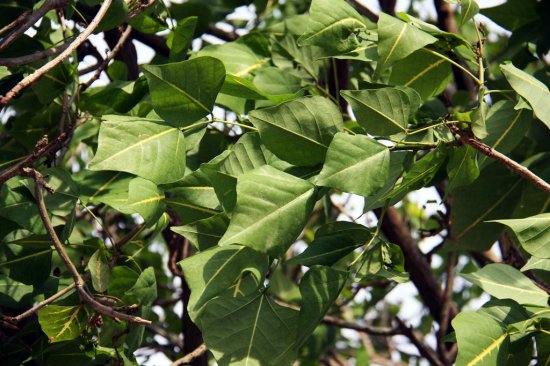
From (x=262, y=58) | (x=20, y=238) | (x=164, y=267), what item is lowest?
(x=164, y=267)

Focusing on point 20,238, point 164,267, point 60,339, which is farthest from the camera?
point 164,267

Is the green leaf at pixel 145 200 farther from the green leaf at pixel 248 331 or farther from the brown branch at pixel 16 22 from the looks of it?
the brown branch at pixel 16 22

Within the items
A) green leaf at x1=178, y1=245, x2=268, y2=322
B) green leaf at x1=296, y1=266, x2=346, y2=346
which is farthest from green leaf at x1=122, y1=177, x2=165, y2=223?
green leaf at x1=296, y1=266, x2=346, y2=346

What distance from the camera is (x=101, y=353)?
1.18 meters

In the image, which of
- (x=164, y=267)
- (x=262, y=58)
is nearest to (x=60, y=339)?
(x=262, y=58)

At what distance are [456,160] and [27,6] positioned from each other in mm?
725

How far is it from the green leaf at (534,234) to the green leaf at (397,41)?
0.80ft

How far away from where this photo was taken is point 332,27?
112cm

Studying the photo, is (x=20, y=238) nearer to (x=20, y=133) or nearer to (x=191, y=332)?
(x=20, y=133)

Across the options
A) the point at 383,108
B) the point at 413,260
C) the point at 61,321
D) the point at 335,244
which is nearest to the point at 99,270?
the point at 61,321

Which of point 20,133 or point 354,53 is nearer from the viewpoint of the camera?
point 354,53

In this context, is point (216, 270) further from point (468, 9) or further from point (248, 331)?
point (468, 9)

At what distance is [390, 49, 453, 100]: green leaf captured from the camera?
1151mm

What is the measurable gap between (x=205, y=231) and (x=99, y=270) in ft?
0.63
